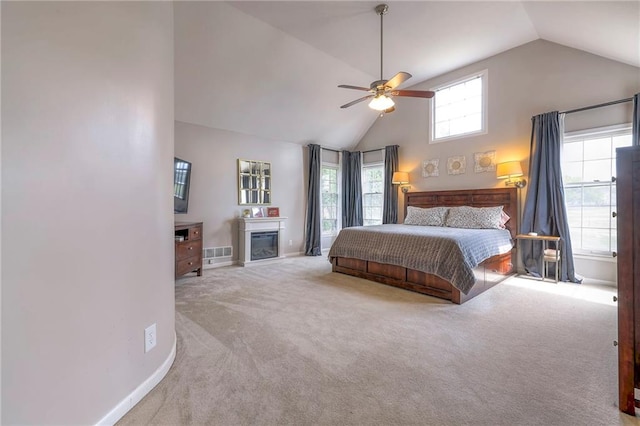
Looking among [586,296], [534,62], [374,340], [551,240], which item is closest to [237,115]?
[374,340]

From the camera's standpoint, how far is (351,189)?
23.2 ft

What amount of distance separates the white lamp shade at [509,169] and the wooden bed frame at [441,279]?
36 cm

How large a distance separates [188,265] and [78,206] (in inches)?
120

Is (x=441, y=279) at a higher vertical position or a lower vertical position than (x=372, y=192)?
lower

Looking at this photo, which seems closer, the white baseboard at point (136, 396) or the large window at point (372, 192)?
the white baseboard at point (136, 396)

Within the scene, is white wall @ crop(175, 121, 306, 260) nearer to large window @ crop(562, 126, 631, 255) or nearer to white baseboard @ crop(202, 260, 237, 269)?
white baseboard @ crop(202, 260, 237, 269)

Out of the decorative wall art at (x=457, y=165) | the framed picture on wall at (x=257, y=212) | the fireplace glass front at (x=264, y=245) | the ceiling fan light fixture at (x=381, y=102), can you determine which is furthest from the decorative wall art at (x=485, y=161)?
the framed picture on wall at (x=257, y=212)

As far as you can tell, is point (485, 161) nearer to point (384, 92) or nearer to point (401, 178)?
point (401, 178)

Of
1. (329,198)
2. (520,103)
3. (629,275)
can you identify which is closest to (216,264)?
(329,198)

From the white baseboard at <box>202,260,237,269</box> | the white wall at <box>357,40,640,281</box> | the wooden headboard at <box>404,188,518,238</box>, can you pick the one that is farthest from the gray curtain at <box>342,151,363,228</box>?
the white baseboard at <box>202,260,237,269</box>

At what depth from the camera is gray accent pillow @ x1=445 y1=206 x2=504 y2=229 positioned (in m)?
4.49

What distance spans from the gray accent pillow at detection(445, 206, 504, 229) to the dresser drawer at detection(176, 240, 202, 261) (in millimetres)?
4164

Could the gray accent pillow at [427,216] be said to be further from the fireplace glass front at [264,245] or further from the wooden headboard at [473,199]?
the fireplace glass front at [264,245]

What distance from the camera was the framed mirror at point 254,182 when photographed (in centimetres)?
554
